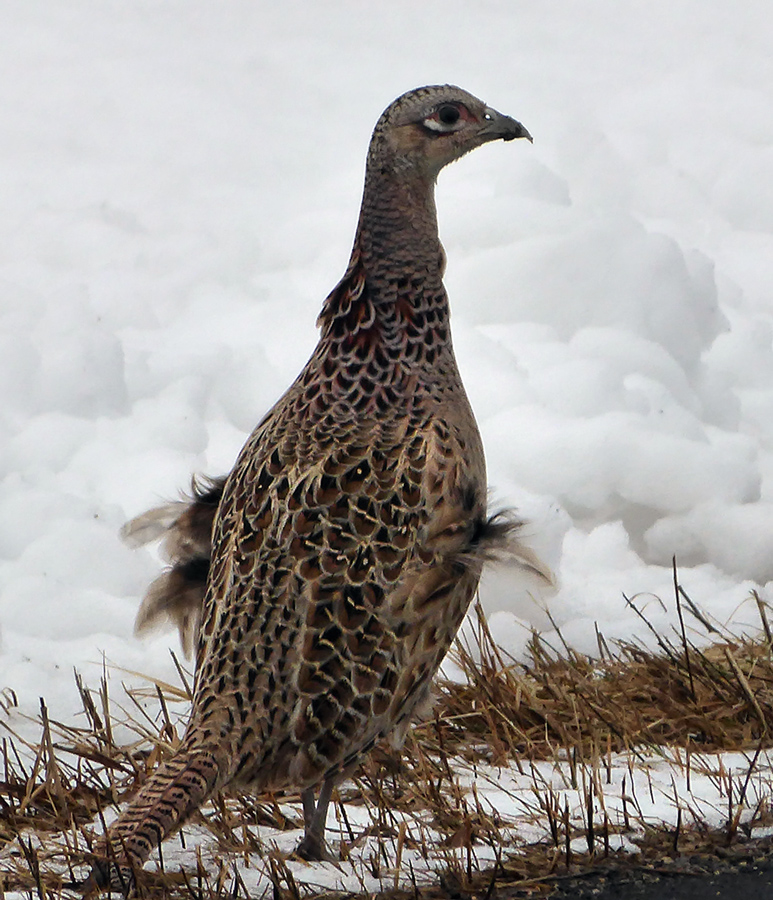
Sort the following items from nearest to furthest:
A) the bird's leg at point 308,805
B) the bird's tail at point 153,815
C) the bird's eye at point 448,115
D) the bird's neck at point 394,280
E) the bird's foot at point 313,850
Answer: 1. the bird's tail at point 153,815
2. the bird's foot at point 313,850
3. the bird's leg at point 308,805
4. the bird's neck at point 394,280
5. the bird's eye at point 448,115

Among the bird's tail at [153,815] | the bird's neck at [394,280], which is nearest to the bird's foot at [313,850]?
the bird's tail at [153,815]

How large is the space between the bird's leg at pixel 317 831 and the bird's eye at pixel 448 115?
1.93 meters

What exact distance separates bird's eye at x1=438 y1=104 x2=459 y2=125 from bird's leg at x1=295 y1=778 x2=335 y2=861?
1933mm

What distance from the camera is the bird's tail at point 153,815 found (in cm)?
333

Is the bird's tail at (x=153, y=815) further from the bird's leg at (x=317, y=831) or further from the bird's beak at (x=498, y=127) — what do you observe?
the bird's beak at (x=498, y=127)

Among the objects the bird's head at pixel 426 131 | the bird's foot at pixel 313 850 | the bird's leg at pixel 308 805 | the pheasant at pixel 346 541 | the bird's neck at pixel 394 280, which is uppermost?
the bird's head at pixel 426 131

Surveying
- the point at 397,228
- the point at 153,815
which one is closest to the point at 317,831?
the point at 153,815

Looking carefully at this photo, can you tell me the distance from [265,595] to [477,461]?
30.0 inches

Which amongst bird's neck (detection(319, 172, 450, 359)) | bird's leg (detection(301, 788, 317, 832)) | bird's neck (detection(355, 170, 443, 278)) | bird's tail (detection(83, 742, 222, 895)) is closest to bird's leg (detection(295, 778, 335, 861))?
bird's leg (detection(301, 788, 317, 832))

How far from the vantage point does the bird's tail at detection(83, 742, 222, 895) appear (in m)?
3.33

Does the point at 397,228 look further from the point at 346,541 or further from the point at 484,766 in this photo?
the point at 484,766

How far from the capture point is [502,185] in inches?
334

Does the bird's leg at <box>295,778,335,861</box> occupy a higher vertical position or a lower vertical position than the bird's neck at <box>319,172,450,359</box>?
lower

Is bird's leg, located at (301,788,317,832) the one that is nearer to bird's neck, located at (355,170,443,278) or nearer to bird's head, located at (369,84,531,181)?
bird's neck, located at (355,170,443,278)
